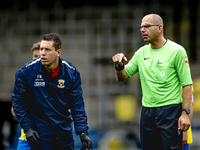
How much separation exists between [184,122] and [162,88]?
48 cm

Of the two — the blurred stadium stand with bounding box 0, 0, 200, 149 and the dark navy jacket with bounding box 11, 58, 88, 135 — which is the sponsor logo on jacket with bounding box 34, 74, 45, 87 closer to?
the dark navy jacket with bounding box 11, 58, 88, 135

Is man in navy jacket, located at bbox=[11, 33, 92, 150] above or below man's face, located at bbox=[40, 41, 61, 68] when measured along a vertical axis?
below

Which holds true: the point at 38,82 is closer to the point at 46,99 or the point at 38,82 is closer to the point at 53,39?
the point at 46,99

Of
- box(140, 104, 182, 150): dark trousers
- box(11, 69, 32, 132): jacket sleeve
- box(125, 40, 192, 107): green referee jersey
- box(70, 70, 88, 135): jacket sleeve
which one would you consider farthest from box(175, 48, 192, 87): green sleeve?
box(11, 69, 32, 132): jacket sleeve

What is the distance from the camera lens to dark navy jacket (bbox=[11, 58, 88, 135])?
14.0 ft

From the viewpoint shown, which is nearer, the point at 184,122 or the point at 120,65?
the point at 184,122

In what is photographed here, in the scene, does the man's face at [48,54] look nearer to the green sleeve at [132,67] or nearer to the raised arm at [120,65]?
the raised arm at [120,65]

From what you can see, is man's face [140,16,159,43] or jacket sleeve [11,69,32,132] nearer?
jacket sleeve [11,69,32,132]

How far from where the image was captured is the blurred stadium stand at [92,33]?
36.4 feet

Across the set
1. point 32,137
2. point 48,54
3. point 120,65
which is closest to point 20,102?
point 32,137

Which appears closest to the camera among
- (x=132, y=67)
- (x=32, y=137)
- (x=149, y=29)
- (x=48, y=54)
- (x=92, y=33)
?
(x=32, y=137)

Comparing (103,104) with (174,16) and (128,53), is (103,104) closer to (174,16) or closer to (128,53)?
(128,53)

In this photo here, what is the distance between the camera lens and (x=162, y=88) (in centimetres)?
443

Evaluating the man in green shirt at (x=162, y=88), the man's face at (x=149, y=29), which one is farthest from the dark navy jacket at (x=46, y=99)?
the man's face at (x=149, y=29)
